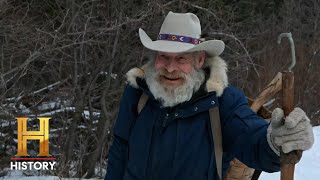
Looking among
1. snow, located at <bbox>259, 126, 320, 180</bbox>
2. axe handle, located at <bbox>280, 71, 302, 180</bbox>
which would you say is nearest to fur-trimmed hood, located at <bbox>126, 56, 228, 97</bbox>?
axe handle, located at <bbox>280, 71, 302, 180</bbox>

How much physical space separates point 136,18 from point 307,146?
6.12 meters

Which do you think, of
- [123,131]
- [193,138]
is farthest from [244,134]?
[123,131]

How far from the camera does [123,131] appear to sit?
265cm

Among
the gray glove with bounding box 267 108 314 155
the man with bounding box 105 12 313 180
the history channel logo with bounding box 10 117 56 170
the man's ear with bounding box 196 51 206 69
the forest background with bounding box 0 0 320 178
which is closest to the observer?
the gray glove with bounding box 267 108 314 155

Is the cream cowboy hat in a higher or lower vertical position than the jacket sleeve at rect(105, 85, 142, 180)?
higher

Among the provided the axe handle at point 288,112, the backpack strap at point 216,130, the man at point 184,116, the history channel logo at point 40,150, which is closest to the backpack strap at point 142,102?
the man at point 184,116

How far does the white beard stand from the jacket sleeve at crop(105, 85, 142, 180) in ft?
0.40

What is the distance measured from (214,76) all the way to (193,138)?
0.31 meters

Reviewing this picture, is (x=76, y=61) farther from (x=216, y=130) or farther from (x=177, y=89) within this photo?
(x=216, y=130)

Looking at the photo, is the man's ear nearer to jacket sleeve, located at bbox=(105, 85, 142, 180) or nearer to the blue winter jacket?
the blue winter jacket

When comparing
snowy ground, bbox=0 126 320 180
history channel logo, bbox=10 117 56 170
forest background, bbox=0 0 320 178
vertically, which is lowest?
history channel logo, bbox=10 117 56 170

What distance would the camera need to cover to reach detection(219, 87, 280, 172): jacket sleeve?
7.43 ft

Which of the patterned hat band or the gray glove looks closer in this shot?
the gray glove

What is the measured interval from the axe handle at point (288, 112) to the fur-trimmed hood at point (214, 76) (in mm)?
340
